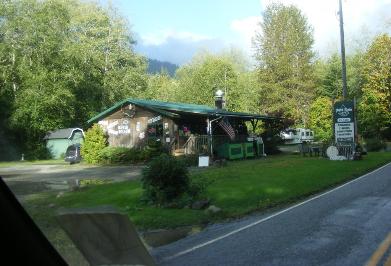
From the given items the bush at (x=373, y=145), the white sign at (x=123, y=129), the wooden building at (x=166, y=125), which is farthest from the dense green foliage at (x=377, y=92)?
the white sign at (x=123, y=129)

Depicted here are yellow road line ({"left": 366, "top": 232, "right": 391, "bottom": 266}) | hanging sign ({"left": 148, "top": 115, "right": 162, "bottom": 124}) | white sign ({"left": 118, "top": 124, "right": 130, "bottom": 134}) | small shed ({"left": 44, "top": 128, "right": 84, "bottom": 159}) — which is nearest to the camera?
yellow road line ({"left": 366, "top": 232, "right": 391, "bottom": 266})

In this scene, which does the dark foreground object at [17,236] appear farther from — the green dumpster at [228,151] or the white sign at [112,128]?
the white sign at [112,128]

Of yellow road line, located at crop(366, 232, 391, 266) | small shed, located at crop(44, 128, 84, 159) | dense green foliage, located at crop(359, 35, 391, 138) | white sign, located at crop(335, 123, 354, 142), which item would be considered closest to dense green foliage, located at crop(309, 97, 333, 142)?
dense green foliage, located at crop(359, 35, 391, 138)

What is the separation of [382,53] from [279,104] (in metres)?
13.6

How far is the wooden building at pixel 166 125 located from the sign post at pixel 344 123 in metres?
6.85

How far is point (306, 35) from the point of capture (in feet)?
228

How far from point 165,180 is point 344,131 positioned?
19789 millimetres

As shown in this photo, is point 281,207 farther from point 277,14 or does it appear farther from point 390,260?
point 277,14

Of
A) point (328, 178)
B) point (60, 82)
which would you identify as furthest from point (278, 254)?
point (60, 82)

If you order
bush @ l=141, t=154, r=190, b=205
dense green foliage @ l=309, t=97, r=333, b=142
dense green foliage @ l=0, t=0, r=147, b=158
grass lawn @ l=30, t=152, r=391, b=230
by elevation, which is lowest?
grass lawn @ l=30, t=152, r=391, b=230

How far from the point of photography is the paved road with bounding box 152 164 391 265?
7336 millimetres

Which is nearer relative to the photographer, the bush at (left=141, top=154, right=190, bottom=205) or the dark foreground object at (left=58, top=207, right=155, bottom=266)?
the dark foreground object at (left=58, top=207, right=155, bottom=266)

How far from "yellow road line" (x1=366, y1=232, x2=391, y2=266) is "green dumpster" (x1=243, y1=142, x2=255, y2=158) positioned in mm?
28185

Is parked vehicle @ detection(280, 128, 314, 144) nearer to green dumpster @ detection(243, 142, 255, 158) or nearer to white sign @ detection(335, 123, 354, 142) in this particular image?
green dumpster @ detection(243, 142, 255, 158)
